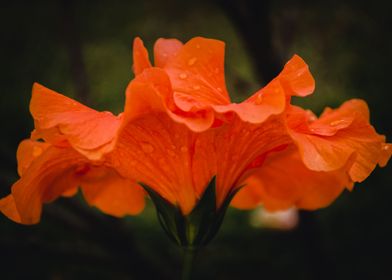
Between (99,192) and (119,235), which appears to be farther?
(119,235)

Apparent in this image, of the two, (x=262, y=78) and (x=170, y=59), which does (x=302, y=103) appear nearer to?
(x=262, y=78)

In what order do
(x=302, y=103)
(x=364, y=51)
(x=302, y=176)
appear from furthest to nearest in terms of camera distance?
(x=302, y=103)
(x=364, y=51)
(x=302, y=176)

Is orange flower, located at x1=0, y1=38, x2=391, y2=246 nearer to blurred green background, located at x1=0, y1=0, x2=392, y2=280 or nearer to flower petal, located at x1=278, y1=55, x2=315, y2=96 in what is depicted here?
flower petal, located at x1=278, y1=55, x2=315, y2=96

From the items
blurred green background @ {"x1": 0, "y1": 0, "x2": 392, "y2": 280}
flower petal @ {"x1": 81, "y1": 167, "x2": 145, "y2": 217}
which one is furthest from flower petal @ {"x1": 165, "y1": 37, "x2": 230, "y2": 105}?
blurred green background @ {"x1": 0, "y1": 0, "x2": 392, "y2": 280}

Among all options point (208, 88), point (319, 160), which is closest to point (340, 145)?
point (319, 160)

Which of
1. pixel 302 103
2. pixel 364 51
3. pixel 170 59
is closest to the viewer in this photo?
pixel 170 59

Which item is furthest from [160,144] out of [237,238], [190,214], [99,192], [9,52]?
[9,52]
